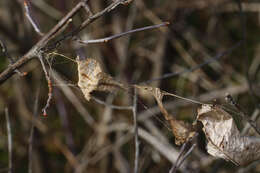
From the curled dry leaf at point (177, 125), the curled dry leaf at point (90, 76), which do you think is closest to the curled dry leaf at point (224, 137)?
the curled dry leaf at point (177, 125)

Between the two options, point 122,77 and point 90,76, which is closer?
point 90,76

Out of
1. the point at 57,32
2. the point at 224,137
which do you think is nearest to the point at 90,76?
the point at 57,32

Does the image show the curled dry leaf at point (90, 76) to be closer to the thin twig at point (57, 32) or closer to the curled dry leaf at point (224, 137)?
the thin twig at point (57, 32)

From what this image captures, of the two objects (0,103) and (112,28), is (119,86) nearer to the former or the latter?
(112,28)

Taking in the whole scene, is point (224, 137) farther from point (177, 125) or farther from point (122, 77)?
point (122, 77)

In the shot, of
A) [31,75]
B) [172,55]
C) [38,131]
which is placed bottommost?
[38,131]

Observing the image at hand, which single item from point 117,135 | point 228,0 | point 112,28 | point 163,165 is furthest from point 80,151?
point 228,0
